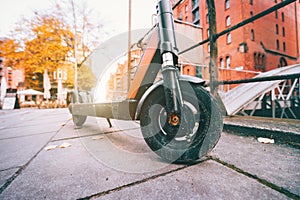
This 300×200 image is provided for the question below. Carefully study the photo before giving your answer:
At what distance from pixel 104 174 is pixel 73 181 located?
0.15 meters

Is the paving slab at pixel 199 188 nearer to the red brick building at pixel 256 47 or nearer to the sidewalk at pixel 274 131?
the sidewalk at pixel 274 131

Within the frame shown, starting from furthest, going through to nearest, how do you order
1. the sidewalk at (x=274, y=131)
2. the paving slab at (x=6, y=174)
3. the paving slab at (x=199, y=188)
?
the sidewalk at (x=274, y=131) → the paving slab at (x=6, y=174) → the paving slab at (x=199, y=188)

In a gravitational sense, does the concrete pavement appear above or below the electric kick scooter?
below

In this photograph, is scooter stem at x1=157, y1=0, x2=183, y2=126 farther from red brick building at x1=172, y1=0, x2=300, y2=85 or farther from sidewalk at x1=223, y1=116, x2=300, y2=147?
red brick building at x1=172, y1=0, x2=300, y2=85

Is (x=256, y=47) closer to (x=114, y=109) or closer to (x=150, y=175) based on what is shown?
(x=114, y=109)

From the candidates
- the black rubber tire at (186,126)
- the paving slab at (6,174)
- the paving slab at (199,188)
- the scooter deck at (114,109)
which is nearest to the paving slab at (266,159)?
the paving slab at (199,188)

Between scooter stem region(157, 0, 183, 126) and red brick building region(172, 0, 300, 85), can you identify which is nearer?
scooter stem region(157, 0, 183, 126)

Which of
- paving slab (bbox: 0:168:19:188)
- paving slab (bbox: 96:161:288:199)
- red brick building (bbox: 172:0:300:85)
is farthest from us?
red brick building (bbox: 172:0:300:85)

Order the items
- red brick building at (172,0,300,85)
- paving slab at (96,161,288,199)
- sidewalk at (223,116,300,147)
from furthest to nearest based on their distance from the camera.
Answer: red brick building at (172,0,300,85)
sidewalk at (223,116,300,147)
paving slab at (96,161,288,199)

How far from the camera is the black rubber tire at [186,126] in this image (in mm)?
832

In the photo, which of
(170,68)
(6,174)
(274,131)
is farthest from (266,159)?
(6,174)

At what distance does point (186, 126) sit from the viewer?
910mm

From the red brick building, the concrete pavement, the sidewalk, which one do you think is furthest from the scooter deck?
the red brick building

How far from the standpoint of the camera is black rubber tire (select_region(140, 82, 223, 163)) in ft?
2.73
